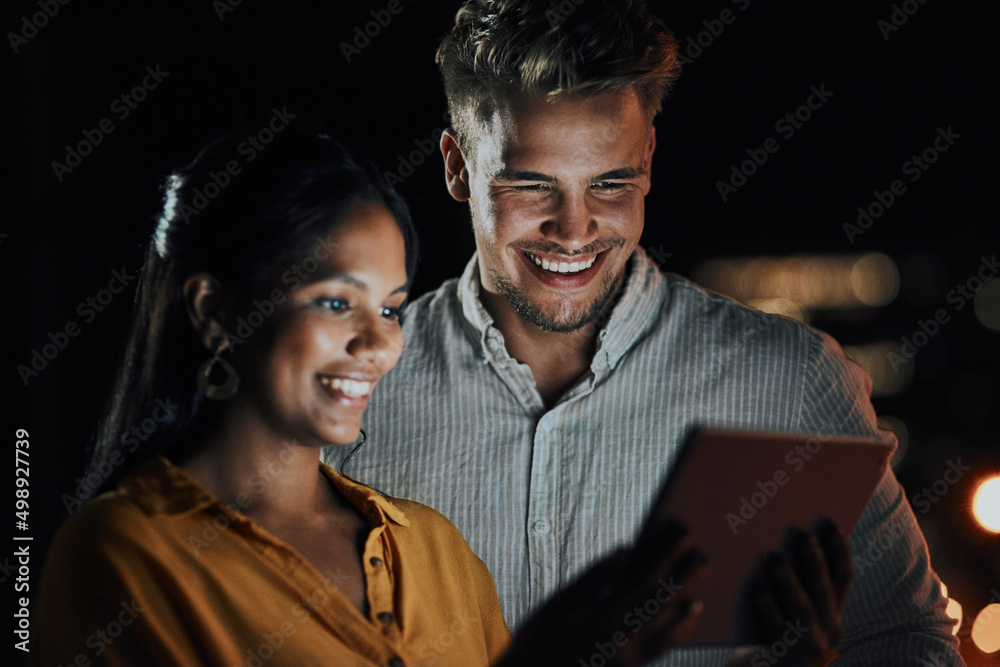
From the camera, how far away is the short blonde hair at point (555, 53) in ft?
6.98

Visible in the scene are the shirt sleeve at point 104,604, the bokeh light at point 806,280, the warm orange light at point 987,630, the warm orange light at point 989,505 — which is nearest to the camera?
the shirt sleeve at point 104,604

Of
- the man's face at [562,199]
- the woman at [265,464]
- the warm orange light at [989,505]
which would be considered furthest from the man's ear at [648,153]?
the warm orange light at [989,505]

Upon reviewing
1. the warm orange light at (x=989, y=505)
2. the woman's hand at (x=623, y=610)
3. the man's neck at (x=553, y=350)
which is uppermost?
the man's neck at (x=553, y=350)

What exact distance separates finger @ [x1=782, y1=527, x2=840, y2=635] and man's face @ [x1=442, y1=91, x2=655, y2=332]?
798mm

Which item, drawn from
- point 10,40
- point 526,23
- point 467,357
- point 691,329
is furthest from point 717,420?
point 10,40

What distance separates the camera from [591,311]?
7.41 ft

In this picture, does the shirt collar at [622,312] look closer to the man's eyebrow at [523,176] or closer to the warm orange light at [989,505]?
the man's eyebrow at [523,176]

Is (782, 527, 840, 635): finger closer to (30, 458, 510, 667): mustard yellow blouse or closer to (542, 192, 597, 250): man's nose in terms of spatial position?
(30, 458, 510, 667): mustard yellow blouse

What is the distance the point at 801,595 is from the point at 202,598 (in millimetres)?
951

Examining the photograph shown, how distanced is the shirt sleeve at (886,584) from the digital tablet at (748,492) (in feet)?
1.88

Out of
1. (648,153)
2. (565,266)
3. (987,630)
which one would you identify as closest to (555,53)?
(648,153)

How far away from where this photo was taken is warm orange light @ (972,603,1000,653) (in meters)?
4.64

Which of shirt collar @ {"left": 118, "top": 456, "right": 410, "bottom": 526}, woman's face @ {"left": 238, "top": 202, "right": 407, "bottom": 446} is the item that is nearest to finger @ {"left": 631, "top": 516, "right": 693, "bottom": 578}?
woman's face @ {"left": 238, "top": 202, "right": 407, "bottom": 446}

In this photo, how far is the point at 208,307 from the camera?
145 centimetres
